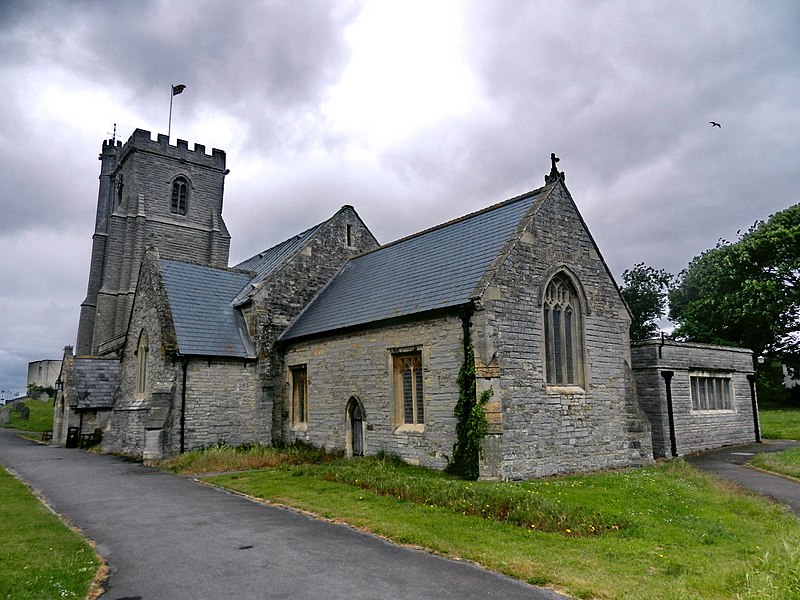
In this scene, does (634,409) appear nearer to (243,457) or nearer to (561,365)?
(561,365)

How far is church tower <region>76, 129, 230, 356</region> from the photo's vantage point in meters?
43.1

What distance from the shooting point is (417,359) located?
17578 millimetres

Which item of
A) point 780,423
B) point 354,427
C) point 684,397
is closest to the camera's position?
point 354,427

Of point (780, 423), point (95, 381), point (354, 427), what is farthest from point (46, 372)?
point (780, 423)

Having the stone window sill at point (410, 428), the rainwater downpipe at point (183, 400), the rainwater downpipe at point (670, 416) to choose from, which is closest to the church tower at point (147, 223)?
the rainwater downpipe at point (183, 400)

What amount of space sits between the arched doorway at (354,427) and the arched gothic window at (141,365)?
32.2ft

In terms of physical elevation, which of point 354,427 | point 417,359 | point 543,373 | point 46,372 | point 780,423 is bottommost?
point 780,423

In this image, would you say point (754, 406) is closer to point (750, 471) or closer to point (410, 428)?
point (750, 471)

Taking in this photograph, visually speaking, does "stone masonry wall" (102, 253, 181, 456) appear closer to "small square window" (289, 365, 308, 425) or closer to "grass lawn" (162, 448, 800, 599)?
"small square window" (289, 365, 308, 425)

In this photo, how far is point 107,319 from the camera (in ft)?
139

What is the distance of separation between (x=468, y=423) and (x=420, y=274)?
611 centimetres

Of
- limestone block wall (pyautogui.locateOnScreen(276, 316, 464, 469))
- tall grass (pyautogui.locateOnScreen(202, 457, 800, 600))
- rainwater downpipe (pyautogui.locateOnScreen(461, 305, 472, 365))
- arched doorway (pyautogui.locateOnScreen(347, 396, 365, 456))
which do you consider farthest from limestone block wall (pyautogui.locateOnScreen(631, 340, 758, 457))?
arched doorway (pyautogui.locateOnScreen(347, 396, 365, 456))

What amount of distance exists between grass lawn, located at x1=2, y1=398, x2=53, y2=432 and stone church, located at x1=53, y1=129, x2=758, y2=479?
14470mm

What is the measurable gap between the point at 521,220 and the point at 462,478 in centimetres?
780
